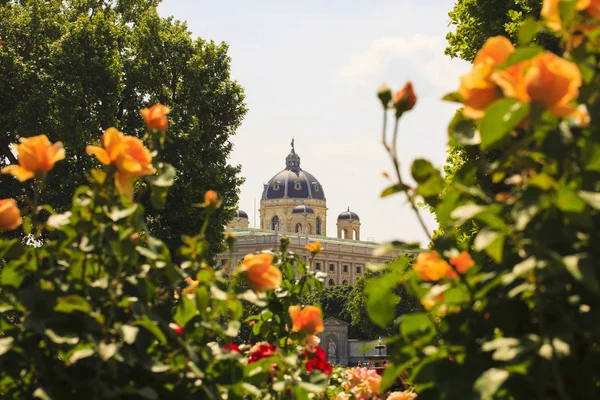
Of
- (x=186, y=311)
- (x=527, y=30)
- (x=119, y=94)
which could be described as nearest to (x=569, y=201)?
(x=527, y=30)

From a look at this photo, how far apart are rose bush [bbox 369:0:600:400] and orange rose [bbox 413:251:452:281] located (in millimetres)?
17

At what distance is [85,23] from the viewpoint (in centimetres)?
2305

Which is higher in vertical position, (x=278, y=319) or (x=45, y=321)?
(x=278, y=319)

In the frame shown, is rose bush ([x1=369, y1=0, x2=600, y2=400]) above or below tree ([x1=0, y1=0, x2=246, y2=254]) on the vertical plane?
below

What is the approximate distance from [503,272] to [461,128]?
44cm

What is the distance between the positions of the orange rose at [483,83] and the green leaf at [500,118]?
256 millimetres

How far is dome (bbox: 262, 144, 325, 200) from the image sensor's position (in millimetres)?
147000

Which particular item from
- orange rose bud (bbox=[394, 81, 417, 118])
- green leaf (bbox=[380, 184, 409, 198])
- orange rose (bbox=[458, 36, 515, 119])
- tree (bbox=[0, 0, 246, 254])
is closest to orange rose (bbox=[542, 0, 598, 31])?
orange rose (bbox=[458, 36, 515, 119])

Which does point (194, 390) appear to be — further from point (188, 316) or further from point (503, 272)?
point (503, 272)

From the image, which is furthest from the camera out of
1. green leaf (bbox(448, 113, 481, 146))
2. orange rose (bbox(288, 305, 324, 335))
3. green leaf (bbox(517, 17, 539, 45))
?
orange rose (bbox(288, 305, 324, 335))

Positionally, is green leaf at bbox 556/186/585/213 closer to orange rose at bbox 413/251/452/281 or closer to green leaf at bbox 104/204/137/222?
orange rose at bbox 413/251/452/281

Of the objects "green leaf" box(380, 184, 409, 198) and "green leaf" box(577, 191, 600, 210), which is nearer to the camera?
"green leaf" box(577, 191, 600, 210)

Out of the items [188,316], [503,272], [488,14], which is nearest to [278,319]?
[188,316]

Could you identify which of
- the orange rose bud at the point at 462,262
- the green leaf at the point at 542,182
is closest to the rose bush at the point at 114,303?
the orange rose bud at the point at 462,262
